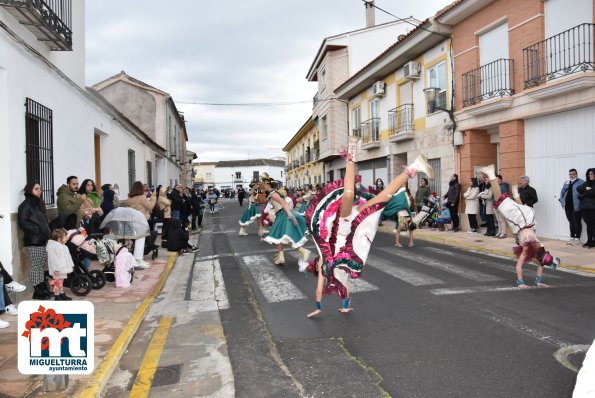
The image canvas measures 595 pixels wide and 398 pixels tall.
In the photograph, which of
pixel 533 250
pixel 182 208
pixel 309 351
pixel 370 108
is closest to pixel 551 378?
pixel 309 351

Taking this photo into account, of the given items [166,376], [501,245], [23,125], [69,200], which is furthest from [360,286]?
[501,245]

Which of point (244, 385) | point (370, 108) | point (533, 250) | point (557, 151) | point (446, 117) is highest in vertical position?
point (370, 108)

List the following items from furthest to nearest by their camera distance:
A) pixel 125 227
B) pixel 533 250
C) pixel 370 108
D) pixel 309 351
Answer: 1. pixel 370 108
2. pixel 125 227
3. pixel 533 250
4. pixel 309 351

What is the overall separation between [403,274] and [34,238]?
228 inches

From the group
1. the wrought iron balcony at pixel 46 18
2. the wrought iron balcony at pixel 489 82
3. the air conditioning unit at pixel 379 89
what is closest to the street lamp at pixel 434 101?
the wrought iron balcony at pixel 489 82

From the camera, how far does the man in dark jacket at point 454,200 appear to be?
15.8 metres

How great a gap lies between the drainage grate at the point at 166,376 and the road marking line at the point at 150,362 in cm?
3

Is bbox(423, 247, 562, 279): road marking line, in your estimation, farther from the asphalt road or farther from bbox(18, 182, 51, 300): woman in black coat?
bbox(18, 182, 51, 300): woman in black coat

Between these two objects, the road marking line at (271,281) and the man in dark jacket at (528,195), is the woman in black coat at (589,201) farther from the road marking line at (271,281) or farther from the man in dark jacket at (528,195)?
the road marking line at (271,281)

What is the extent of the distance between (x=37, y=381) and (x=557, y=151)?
13.0 metres

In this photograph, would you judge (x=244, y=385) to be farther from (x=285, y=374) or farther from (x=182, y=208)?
(x=182, y=208)

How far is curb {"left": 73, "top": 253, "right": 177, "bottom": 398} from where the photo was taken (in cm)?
377

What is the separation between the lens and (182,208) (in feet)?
55.1

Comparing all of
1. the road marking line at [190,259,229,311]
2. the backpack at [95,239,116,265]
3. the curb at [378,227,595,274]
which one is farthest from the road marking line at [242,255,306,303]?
the curb at [378,227,595,274]
